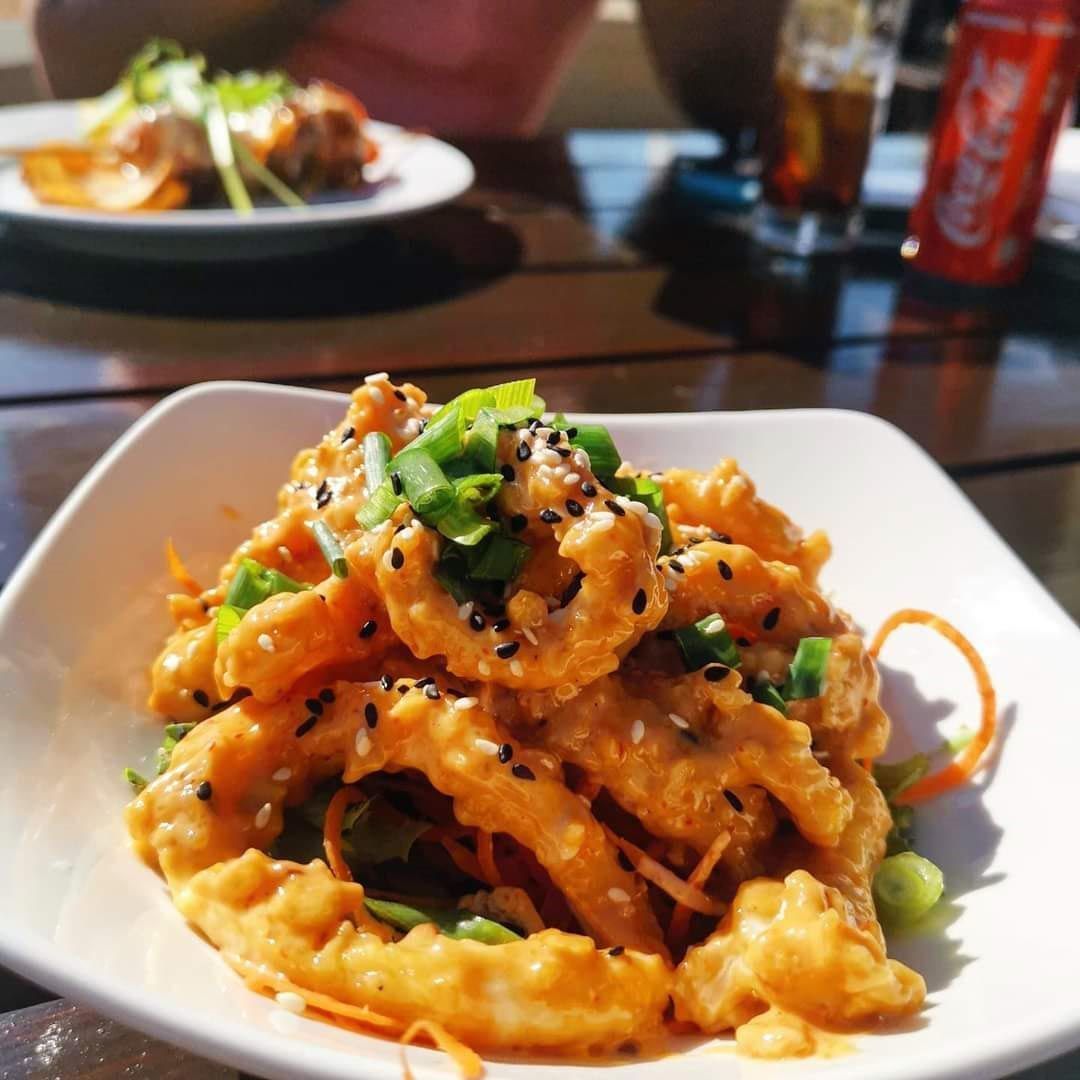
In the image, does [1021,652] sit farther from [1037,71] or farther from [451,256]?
[451,256]

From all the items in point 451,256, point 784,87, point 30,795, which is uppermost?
point 784,87

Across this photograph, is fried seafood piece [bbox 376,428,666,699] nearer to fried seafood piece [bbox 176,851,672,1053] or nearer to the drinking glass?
fried seafood piece [bbox 176,851,672,1053]

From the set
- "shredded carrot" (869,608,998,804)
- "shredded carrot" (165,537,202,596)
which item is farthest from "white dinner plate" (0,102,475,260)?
"shredded carrot" (869,608,998,804)

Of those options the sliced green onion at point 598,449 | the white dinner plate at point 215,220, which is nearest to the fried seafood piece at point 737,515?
the sliced green onion at point 598,449

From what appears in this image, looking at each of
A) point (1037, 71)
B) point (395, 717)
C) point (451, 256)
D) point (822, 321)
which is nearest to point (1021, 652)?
point (395, 717)

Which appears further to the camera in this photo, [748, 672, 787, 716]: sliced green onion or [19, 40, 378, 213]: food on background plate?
[19, 40, 378, 213]: food on background plate

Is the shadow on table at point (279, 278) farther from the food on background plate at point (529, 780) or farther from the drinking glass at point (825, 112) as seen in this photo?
the food on background plate at point (529, 780)

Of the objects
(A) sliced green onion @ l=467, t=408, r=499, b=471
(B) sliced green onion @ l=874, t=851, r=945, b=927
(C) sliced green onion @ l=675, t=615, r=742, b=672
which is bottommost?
(B) sliced green onion @ l=874, t=851, r=945, b=927
